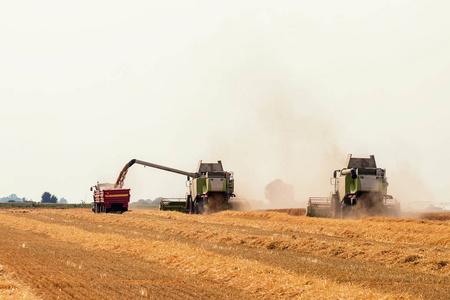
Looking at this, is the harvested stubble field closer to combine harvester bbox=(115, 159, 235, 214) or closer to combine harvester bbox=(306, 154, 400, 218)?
combine harvester bbox=(306, 154, 400, 218)

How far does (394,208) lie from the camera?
37.6 meters

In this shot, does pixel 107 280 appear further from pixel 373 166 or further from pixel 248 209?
pixel 248 209

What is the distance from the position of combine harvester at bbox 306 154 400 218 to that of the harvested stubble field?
8.40 meters

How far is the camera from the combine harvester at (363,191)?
36.4 m

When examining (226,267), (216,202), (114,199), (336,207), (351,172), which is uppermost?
(351,172)

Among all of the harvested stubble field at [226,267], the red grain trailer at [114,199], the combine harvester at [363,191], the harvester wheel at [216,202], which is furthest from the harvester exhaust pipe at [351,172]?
the red grain trailer at [114,199]

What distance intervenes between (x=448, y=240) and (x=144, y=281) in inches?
559

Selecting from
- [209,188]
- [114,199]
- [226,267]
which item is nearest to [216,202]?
[209,188]

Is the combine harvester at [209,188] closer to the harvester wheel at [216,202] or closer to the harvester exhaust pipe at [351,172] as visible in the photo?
the harvester wheel at [216,202]

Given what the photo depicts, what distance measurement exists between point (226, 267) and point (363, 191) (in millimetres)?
22643

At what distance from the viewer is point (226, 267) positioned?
1558 centimetres

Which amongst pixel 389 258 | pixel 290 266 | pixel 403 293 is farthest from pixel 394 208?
pixel 403 293

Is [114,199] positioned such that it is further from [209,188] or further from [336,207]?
[336,207]

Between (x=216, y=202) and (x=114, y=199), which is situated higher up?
(x=114, y=199)
